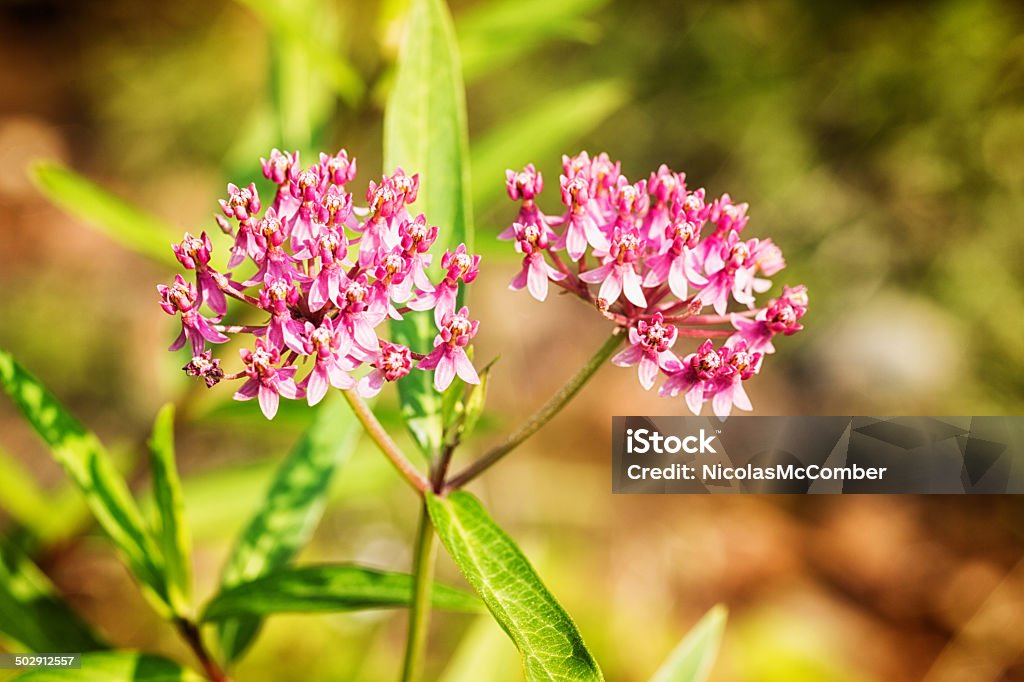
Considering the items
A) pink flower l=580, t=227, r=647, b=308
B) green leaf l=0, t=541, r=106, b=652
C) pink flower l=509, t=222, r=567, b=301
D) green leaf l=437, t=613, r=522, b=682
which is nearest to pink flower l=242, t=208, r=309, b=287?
pink flower l=509, t=222, r=567, b=301

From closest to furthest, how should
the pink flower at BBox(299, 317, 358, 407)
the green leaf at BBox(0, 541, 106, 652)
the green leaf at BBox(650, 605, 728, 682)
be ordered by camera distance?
1. the pink flower at BBox(299, 317, 358, 407)
2. the green leaf at BBox(0, 541, 106, 652)
3. the green leaf at BBox(650, 605, 728, 682)

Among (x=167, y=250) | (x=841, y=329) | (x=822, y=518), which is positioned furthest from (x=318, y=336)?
(x=841, y=329)

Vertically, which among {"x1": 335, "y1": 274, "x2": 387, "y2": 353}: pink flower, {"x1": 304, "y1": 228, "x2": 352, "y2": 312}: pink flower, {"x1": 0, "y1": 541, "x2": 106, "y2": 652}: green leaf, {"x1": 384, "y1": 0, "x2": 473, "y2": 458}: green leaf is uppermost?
{"x1": 384, "y1": 0, "x2": 473, "y2": 458}: green leaf

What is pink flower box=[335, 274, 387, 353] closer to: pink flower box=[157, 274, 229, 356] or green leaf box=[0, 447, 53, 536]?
pink flower box=[157, 274, 229, 356]

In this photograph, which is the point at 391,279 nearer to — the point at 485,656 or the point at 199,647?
the point at 199,647

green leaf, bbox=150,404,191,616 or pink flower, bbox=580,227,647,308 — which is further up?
pink flower, bbox=580,227,647,308

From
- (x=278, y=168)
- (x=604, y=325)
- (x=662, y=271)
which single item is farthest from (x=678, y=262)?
(x=604, y=325)

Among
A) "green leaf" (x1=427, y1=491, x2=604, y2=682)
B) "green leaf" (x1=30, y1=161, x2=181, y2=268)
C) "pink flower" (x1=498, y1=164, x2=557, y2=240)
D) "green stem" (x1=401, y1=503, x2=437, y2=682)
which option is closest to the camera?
"green leaf" (x1=427, y1=491, x2=604, y2=682)

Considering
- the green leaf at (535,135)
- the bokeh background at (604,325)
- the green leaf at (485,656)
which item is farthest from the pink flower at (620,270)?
the bokeh background at (604,325)
